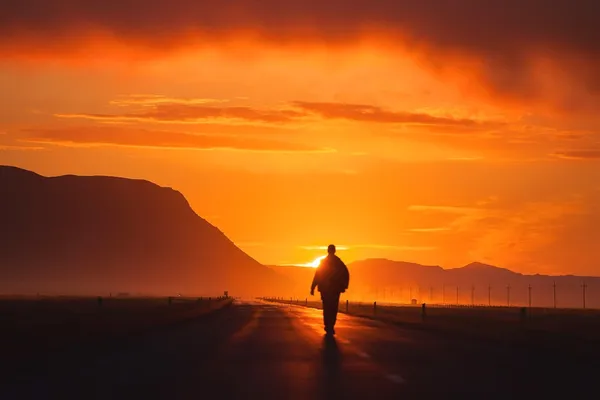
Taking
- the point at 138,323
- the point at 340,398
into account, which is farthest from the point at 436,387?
the point at 138,323

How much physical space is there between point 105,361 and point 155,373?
4.15 m

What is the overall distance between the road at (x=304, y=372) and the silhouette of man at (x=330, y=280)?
22.7 feet

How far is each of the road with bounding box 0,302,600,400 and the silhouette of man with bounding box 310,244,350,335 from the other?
691cm

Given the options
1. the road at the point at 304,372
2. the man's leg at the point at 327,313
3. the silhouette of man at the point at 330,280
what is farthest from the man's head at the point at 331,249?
the road at the point at 304,372

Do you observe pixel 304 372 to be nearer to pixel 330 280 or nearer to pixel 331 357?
pixel 331 357

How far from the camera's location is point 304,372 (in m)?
22.4

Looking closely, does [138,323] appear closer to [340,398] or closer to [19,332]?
[19,332]

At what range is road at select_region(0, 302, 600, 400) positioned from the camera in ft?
59.1

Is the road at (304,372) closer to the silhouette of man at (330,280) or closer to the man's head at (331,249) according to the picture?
the silhouette of man at (330,280)

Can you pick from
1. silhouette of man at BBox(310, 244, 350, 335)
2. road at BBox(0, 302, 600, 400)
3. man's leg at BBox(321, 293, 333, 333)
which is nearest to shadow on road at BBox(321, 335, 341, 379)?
road at BBox(0, 302, 600, 400)

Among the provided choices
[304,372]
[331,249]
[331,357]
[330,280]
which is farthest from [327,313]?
[304,372]

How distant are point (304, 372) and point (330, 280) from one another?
1999cm

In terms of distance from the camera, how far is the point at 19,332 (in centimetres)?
3438

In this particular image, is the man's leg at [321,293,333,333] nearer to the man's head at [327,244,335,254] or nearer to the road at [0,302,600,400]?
the man's head at [327,244,335,254]
